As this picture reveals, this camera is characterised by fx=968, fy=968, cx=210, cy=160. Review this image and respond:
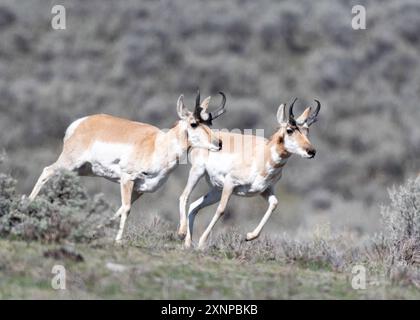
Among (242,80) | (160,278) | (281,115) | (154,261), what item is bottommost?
(160,278)

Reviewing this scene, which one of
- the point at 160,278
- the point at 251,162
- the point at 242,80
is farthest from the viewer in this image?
the point at 242,80

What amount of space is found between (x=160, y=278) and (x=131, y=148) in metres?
3.85

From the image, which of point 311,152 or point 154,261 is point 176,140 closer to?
point 311,152

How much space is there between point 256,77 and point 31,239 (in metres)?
24.0

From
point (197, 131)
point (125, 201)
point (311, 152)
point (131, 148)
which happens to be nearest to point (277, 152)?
point (311, 152)

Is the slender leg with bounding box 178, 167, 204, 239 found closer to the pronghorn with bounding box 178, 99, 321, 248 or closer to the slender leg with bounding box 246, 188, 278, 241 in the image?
the pronghorn with bounding box 178, 99, 321, 248

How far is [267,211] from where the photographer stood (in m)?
14.4

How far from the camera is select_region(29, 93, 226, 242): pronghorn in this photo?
44.8 ft

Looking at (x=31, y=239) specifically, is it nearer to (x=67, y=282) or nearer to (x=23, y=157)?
(x=67, y=282)

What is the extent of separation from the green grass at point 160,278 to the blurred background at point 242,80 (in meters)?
12.7

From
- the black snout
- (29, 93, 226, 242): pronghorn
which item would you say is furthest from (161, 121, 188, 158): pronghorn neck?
the black snout

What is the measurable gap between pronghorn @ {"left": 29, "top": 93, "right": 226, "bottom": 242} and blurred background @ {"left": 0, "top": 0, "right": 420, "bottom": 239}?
10.2 metres

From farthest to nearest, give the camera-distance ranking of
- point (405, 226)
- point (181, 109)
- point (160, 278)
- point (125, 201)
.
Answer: point (405, 226) → point (181, 109) → point (125, 201) → point (160, 278)
